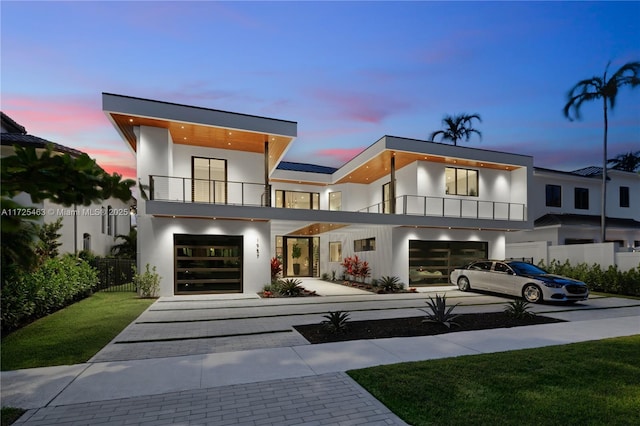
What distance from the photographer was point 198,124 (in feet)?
44.3

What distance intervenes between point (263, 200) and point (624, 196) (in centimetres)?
2699

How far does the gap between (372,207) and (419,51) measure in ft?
30.6

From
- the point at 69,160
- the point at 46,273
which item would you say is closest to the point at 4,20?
the point at 69,160

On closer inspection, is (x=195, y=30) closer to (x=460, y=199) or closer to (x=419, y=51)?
(x=419, y=51)

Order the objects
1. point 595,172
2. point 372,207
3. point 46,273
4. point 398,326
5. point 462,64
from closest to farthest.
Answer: point 398,326, point 46,273, point 462,64, point 372,207, point 595,172

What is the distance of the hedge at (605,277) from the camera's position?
14906 mm

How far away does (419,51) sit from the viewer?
57.7ft

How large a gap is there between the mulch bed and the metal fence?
11.6 m

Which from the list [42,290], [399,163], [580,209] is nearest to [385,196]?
[399,163]

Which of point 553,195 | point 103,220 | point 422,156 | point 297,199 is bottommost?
point 103,220

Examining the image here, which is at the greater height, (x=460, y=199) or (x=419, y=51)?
(x=419, y=51)

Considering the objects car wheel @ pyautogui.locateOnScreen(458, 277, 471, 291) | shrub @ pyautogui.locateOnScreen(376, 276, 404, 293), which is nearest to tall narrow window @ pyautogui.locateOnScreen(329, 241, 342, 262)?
shrub @ pyautogui.locateOnScreen(376, 276, 404, 293)

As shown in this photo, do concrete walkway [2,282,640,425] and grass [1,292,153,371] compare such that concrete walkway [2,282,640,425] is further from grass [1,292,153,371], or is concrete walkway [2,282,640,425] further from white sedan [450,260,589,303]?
white sedan [450,260,589,303]

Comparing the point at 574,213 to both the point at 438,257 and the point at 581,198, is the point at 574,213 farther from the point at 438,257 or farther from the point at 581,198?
the point at 438,257
